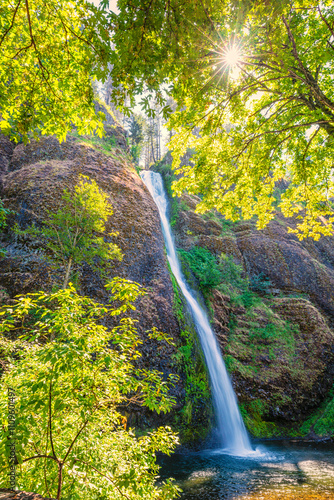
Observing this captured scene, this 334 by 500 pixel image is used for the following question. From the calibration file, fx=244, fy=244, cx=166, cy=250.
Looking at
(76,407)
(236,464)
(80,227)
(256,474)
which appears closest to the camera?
(76,407)

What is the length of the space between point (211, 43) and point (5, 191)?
33.7ft

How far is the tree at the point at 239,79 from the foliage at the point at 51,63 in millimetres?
346

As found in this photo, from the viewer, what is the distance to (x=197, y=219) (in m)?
19.8

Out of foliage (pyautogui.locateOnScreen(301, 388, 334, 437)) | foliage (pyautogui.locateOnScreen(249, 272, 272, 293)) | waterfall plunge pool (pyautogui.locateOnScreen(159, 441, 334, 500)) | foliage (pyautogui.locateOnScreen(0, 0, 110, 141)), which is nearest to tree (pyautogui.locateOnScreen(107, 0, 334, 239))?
foliage (pyautogui.locateOnScreen(0, 0, 110, 141))

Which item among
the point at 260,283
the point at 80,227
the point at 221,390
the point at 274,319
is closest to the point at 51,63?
the point at 80,227

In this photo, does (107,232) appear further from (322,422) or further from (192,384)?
(322,422)

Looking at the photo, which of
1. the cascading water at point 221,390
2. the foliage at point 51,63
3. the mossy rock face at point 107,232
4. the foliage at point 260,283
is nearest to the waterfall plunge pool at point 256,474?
the cascading water at point 221,390

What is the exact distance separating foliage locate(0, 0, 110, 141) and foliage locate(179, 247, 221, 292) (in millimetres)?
12187

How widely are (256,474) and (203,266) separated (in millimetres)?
10188

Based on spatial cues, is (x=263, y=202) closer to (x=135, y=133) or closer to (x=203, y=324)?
(x=203, y=324)

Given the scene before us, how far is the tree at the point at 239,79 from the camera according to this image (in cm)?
272

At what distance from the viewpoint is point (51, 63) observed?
3057 mm

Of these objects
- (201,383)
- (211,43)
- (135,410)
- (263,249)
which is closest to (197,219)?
(263,249)

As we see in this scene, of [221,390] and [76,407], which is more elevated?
[76,407]
